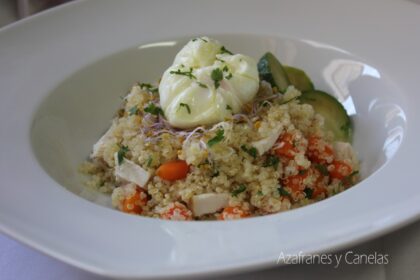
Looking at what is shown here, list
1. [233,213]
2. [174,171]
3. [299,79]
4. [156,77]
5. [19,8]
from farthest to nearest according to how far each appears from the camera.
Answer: [19,8], [156,77], [299,79], [174,171], [233,213]

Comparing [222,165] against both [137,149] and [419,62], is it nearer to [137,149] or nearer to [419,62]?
[137,149]

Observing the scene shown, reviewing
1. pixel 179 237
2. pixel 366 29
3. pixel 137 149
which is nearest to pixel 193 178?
pixel 137 149

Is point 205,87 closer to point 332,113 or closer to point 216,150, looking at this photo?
point 216,150

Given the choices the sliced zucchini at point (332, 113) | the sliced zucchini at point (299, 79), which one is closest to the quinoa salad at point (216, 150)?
the sliced zucchini at point (332, 113)

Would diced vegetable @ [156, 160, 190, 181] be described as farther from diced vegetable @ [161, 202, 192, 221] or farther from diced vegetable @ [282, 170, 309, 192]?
diced vegetable @ [282, 170, 309, 192]

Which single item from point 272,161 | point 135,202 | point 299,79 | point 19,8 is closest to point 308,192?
point 272,161

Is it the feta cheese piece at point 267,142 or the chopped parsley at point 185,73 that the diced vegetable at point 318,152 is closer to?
the feta cheese piece at point 267,142

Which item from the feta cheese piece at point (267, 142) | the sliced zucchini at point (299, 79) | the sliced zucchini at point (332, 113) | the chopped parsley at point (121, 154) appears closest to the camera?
the feta cheese piece at point (267, 142)

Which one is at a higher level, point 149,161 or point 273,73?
point 273,73
